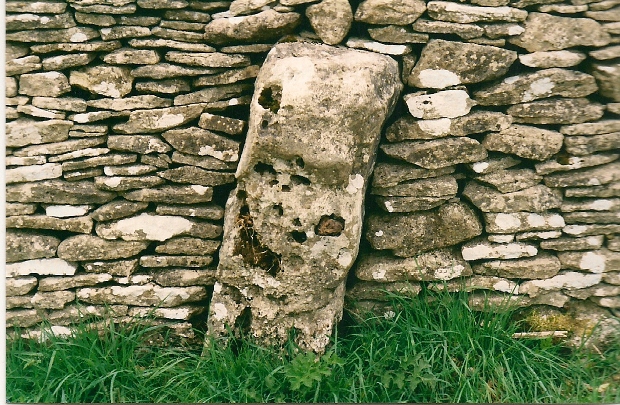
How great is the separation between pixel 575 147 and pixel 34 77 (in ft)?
10.0

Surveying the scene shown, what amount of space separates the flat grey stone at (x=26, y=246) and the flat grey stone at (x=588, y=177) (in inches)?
115

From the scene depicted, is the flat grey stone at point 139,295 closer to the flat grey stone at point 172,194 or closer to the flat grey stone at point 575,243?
the flat grey stone at point 172,194

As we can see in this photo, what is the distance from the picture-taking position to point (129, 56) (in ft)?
10.1

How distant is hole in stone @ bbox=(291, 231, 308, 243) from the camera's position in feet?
9.65

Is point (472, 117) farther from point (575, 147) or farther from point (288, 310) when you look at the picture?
point (288, 310)

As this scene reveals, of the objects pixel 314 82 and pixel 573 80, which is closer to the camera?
pixel 314 82

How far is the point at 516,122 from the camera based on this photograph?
3.16m

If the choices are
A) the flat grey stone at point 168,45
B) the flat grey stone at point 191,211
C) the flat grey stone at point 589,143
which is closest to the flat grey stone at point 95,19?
the flat grey stone at point 168,45

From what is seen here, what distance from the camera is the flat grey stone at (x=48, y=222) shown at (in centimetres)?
322

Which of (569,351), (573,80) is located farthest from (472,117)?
(569,351)

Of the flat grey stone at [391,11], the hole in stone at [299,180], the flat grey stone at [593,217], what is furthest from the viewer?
the flat grey stone at [593,217]

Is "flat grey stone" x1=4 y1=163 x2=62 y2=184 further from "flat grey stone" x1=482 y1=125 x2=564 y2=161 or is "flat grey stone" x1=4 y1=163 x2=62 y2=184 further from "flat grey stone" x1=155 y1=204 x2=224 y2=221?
"flat grey stone" x1=482 y1=125 x2=564 y2=161

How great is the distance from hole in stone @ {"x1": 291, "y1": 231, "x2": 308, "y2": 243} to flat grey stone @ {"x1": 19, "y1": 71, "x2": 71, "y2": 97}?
4.99 ft

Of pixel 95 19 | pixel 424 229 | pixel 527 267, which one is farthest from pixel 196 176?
pixel 527 267
